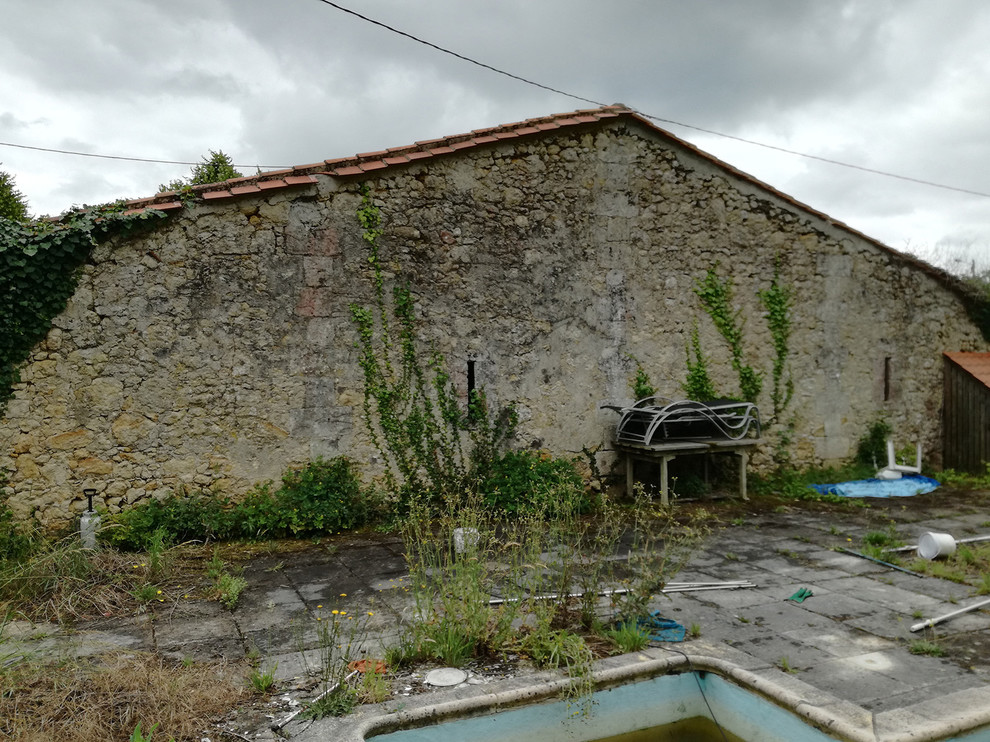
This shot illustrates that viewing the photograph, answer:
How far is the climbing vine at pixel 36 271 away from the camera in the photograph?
6.22 m

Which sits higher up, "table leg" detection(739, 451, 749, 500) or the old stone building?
the old stone building

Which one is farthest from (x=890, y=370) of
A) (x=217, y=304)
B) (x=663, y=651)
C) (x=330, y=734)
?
(x=330, y=734)

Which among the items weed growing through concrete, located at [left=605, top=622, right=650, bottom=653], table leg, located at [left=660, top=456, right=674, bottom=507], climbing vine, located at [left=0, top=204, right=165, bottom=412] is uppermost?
climbing vine, located at [left=0, top=204, right=165, bottom=412]

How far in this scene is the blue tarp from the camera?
352 inches

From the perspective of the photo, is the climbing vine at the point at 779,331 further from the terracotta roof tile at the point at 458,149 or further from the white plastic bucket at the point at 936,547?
the white plastic bucket at the point at 936,547

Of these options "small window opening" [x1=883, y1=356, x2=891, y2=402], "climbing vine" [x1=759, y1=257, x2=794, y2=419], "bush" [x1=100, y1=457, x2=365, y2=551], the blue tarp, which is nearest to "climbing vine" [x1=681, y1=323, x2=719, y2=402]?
"climbing vine" [x1=759, y1=257, x2=794, y2=419]

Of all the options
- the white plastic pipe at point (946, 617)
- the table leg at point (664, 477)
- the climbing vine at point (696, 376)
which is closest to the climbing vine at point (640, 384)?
the climbing vine at point (696, 376)

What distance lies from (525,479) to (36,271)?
16.4 feet

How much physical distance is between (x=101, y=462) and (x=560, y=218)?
5.40 meters

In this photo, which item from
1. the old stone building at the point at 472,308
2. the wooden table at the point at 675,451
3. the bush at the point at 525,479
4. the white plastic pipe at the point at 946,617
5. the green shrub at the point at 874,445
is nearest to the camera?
the white plastic pipe at the point at 946,617

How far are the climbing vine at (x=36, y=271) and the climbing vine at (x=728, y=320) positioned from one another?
21.4ft

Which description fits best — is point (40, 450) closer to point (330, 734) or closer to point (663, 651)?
point (330, 734)

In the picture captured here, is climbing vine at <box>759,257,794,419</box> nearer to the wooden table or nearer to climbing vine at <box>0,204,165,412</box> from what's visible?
the wooden table

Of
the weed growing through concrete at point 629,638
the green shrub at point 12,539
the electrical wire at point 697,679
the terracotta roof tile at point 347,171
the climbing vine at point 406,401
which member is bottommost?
the electrical wire at point 697,679
